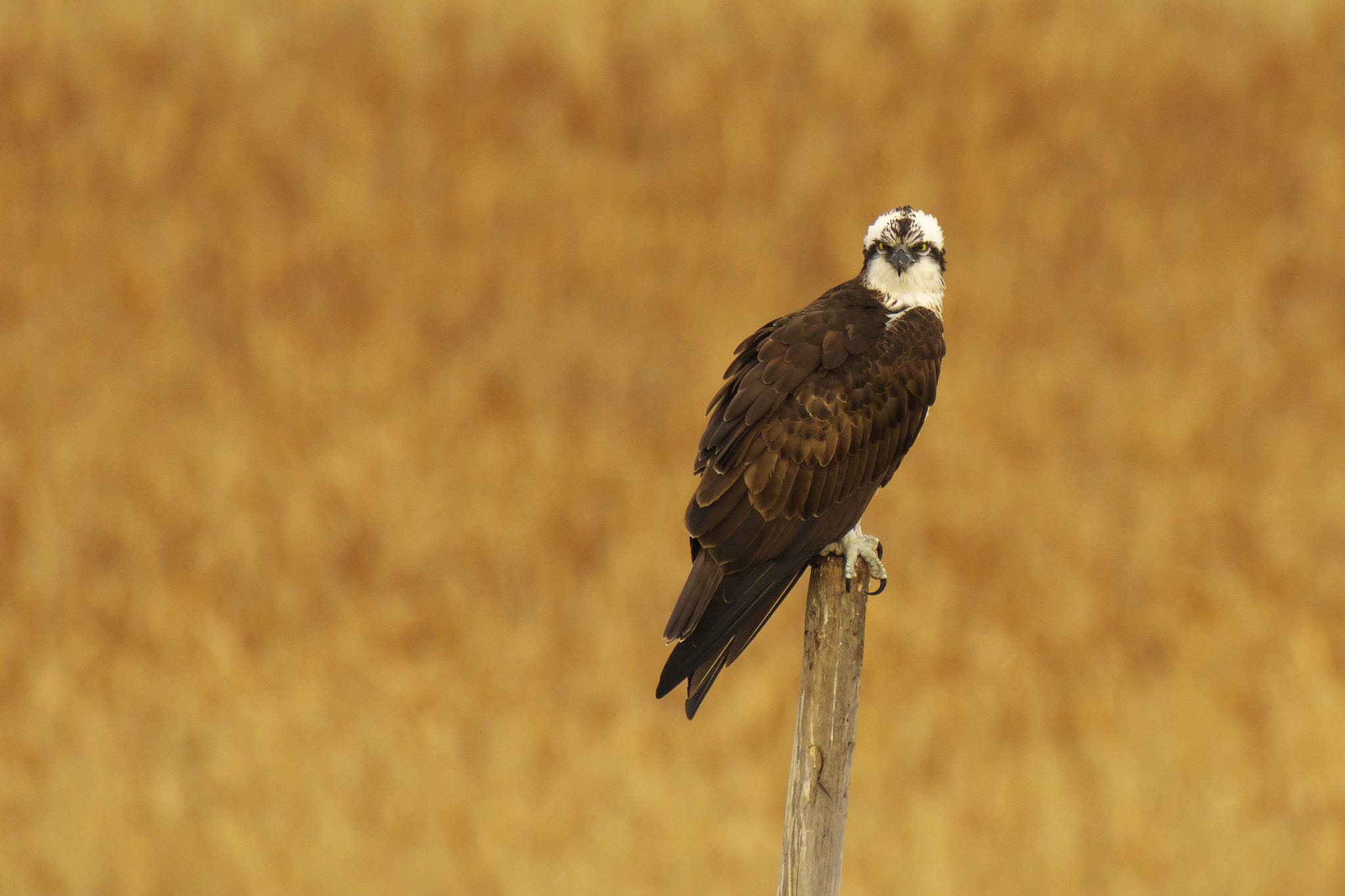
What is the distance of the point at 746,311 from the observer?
11922mm

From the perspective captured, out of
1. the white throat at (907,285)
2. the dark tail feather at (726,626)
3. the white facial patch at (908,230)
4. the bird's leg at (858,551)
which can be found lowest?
the dark tail feather at (726,626)

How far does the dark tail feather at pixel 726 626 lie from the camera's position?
5.30 meters

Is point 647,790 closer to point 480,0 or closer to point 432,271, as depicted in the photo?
point 432,271

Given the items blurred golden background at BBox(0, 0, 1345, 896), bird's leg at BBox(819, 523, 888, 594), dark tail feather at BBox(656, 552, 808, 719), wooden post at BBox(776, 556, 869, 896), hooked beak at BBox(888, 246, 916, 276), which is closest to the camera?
wooden post at BBox(776, 556, 869, 896)

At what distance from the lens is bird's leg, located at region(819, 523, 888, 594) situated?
5.73 metres

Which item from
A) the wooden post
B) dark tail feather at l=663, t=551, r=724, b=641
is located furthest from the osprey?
the wooden post

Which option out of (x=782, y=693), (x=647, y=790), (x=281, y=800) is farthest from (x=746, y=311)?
(x=281, y=800)

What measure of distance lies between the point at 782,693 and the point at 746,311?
364 cm

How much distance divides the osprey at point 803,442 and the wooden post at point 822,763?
50cm

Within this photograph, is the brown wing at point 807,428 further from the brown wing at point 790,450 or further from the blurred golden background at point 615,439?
the blurred golden background at point 615,439

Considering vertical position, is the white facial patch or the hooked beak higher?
the white facial patch

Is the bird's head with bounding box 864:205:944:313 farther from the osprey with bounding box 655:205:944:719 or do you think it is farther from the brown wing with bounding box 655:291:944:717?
the brown wing with bounding box 655:291:944:717

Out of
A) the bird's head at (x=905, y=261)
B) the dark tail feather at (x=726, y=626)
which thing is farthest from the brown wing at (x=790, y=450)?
the bird's head at (x=905, y=261)

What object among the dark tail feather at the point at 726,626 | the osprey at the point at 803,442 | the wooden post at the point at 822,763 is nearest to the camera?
the wooden post at the point at 822,763
